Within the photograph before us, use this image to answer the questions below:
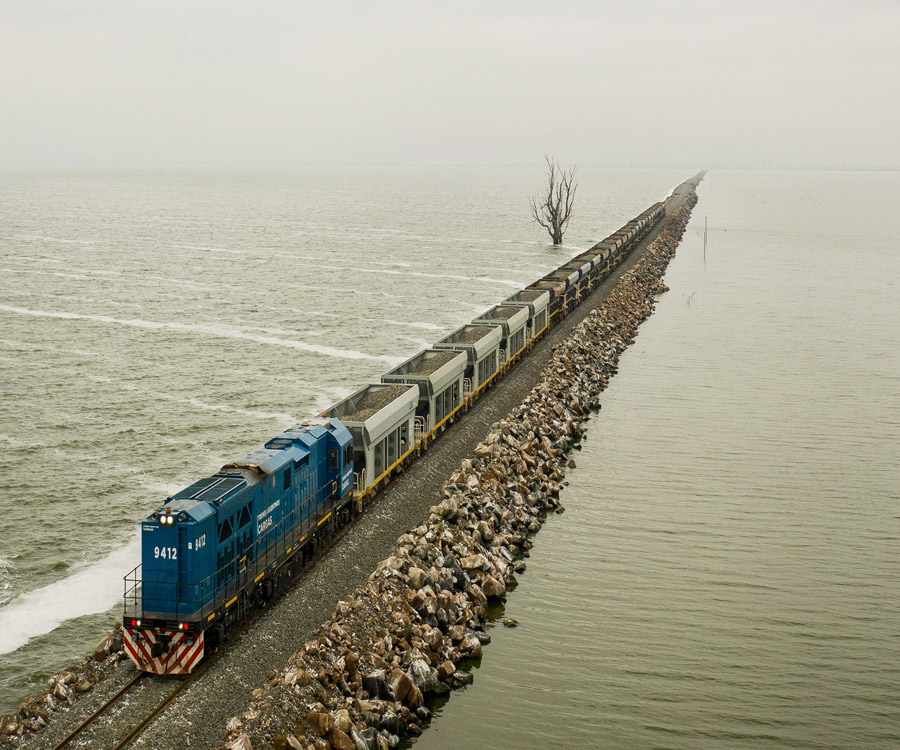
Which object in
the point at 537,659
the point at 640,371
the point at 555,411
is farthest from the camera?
the point at 640,371

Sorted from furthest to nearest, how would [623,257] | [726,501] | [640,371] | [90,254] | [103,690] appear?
[90,254]
[623,257]
[640,371]
[726,501]
[103,690]

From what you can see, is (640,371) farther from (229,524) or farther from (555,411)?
(229,524)

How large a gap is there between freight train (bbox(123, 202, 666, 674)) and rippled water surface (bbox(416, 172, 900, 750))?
566 cm

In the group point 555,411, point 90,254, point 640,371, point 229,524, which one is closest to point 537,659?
point 229,524

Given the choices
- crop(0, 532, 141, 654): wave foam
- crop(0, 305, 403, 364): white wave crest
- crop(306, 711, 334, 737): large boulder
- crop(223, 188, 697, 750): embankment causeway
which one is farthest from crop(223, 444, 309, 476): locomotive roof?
crop(0, 305, 403, 364): white wave crest

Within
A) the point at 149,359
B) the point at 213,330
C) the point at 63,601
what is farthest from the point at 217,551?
the point at 213,330

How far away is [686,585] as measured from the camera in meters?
29.1

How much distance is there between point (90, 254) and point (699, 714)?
109636 millimetres

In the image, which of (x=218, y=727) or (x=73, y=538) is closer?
(x=218, y=727)

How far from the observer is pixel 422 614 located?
24.2 metres

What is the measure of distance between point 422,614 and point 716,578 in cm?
1072

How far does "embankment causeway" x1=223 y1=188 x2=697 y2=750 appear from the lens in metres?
18.6

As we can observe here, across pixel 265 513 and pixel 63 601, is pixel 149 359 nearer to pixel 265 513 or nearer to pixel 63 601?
pixel 63 601

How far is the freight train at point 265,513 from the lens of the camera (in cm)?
2081
